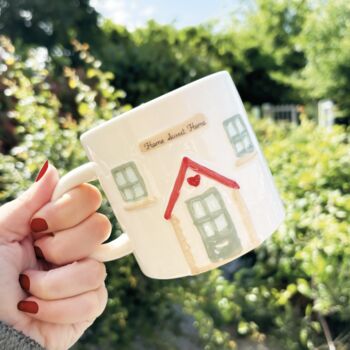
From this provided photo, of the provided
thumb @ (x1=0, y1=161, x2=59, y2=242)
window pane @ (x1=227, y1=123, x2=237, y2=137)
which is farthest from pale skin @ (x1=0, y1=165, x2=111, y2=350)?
window pane @ (x1=227, y1=123, x2=237, y2=137)

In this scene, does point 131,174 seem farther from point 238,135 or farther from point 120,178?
point 238,135

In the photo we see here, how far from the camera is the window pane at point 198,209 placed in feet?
2.47

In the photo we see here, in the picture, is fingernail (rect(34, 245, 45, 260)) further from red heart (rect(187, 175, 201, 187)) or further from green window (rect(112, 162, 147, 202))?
red heart (rect(187, 175, 201, 187))

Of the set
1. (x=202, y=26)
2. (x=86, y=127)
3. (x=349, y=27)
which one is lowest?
(x=349, y=27)

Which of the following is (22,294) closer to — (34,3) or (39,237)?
(39,237)

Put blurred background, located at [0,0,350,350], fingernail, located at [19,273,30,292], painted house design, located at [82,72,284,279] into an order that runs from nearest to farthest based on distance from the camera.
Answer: painted house design, located at [82,72,284,279] < fingernail, located at [19,273,30,292] < blurred background, located at [0,0,350,350]

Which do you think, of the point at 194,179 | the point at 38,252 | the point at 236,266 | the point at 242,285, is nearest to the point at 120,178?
the point at 194,179

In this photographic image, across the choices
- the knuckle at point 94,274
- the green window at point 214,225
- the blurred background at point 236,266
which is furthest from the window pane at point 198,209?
the blurred background at point 236,266

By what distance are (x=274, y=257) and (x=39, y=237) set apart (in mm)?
1379

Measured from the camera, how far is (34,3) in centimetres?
1252

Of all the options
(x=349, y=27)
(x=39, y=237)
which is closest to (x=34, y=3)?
(x=349, y=27)

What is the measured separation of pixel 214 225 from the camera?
769mm

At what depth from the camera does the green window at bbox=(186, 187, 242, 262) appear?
75cm

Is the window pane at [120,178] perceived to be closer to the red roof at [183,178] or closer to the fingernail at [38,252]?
the red roof at [183,178]
